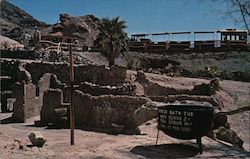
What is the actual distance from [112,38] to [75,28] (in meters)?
26.9

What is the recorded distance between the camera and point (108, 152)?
11391 millimetres

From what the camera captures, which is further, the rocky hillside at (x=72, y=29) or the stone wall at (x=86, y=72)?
the rocky hillside at (x=72, y=29)

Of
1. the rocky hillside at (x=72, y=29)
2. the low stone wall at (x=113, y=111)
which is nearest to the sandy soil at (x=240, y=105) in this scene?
the low stone wall at (x=113, y=111)

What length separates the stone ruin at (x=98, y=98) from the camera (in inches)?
636

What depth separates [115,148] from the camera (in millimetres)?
12086

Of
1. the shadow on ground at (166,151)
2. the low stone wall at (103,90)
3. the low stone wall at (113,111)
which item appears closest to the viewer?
the shadow on ground at (166,151)

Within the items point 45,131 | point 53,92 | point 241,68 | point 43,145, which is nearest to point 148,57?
point 241,68

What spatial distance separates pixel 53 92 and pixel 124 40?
68.7 ft

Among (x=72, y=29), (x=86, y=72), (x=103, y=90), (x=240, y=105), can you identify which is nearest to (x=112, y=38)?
(x=86, y=72)

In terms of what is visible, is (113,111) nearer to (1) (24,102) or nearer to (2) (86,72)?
(1) (24,102)

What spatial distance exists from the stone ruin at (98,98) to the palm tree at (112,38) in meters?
7.36

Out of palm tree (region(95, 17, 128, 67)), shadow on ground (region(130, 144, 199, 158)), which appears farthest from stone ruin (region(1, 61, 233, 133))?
palm tree (region(95, 17, 128, 67))

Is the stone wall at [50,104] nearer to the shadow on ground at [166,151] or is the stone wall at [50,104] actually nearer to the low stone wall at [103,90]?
the low stone wall at [103,90]

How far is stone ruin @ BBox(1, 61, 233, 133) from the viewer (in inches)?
636
